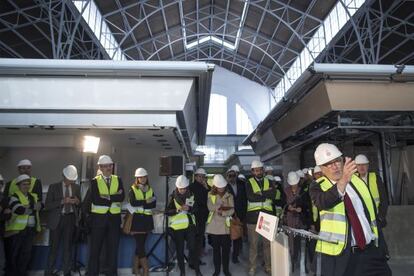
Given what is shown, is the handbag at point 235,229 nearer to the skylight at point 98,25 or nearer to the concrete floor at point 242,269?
the concrete floor at point 242,269

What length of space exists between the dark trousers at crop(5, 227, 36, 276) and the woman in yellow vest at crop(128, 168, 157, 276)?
5.17 ft

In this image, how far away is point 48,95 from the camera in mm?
5723

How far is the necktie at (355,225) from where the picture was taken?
249cm

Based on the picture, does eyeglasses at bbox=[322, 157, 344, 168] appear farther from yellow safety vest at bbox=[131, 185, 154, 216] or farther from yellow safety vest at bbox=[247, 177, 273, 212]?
yellow safety vest at bbox=[131, 185, 154, 216]

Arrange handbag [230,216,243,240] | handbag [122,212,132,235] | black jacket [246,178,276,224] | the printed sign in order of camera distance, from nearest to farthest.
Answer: the printed sign < handbag [122,212,132,235] < black jacket [246,178,276,224] < handbag [230,216,243,240]

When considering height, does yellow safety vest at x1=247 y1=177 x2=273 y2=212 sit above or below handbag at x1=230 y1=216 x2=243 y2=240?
above

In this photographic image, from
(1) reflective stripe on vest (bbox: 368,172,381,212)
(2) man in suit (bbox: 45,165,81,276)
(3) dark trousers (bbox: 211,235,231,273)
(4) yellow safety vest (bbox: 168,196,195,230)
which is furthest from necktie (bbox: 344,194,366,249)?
(2) man in suit (bbox: 45,165,81,276)

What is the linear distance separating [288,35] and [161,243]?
16.5 meters

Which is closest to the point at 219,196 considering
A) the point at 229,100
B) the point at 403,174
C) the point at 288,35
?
the point at 403,174

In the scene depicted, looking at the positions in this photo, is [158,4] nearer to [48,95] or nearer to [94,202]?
[48,95]

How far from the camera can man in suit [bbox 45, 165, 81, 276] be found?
521 centimetres

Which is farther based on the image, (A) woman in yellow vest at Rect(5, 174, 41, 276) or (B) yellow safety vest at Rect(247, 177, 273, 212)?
(B) yellow safety vest at Rect(247, 177, 273, 212)

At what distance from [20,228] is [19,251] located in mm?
370

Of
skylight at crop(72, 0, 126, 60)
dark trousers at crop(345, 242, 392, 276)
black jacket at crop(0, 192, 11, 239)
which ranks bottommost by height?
dark trousers at crop(345, 242, 392, 276)
